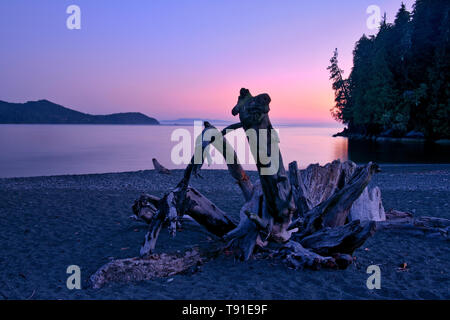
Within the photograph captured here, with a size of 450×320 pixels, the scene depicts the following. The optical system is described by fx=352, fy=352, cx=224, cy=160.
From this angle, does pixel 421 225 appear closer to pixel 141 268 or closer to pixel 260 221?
pixel 260 221

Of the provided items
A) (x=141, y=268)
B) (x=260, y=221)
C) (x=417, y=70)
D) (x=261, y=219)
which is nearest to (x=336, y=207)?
(x=261, y=219)

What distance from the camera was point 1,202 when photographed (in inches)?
418

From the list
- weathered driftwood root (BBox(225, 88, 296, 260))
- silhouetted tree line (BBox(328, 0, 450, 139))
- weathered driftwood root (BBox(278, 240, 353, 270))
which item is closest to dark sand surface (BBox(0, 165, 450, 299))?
weathered driftwood root (BBox(278, 240, 353, 270))

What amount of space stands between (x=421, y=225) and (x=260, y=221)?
3869mm

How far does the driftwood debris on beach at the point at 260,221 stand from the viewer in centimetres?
450

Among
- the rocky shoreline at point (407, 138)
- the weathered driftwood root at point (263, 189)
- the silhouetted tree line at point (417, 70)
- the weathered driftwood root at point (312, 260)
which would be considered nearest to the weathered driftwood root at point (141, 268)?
the weathered driftwood root at point (263, 189)

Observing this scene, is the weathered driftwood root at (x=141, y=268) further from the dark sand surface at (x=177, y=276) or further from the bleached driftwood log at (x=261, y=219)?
the dark sand surface at (x=177, y=276)

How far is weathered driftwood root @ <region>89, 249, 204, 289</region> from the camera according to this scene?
4.56 metres

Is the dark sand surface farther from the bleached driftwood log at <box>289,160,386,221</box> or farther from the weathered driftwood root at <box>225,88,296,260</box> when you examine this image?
the bleached driftwood log at <box>289,160,386,221</box>

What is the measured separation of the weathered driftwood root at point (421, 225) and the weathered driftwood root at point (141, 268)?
422cm

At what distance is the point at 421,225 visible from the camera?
689 cm

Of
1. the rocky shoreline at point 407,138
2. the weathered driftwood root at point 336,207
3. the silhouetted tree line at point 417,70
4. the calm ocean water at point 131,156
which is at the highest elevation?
the silhouetted tree line at point 417,70

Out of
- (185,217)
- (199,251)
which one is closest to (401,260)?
(199,251)
